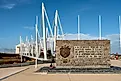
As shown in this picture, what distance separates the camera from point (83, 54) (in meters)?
31.5

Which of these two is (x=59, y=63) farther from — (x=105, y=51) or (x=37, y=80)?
(x=37, y=80)

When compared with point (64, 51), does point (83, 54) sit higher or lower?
lower

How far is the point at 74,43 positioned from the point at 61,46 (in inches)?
65.1

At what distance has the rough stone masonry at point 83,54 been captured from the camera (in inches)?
1239

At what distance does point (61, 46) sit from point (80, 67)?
348 cm

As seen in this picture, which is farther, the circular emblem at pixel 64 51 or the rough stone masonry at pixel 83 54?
the circular emblem at pixel 64 51

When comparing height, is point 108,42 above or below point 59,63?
above

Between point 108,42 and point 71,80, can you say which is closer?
point 71,80

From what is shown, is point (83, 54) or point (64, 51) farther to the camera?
point (64, 51)

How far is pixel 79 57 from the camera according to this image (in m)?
31.5

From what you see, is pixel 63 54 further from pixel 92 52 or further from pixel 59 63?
pixel 92 52

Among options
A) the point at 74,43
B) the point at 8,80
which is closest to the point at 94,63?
the point at 74,43

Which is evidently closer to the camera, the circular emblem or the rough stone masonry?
the rough stone masonry

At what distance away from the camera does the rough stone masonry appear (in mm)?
31469
